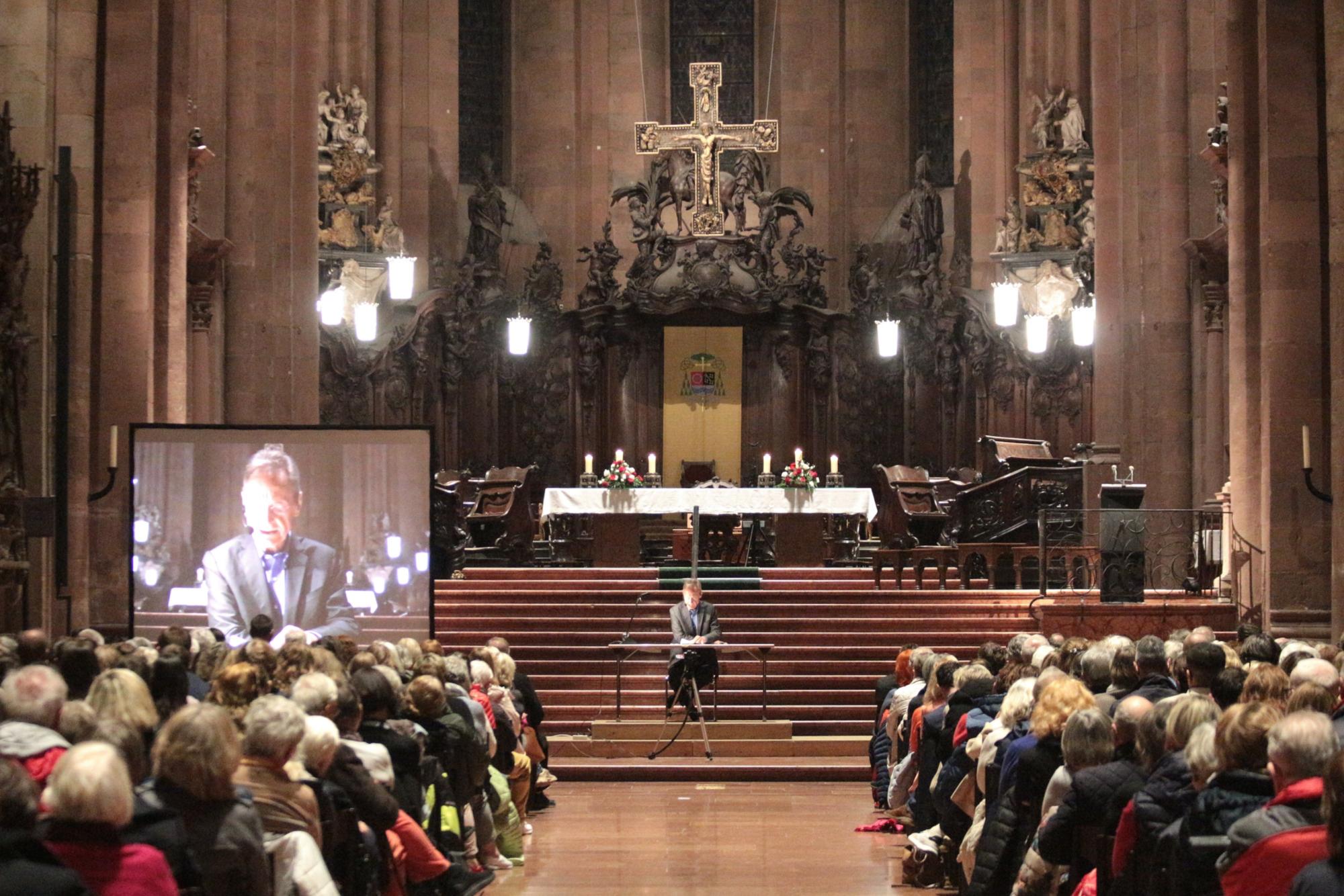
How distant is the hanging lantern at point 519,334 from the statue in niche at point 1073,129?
7920mm

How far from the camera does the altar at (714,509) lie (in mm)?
22125

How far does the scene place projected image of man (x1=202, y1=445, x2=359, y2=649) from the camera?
595 inches

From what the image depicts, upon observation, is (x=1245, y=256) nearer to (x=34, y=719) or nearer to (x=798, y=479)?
(x=798, y=479)

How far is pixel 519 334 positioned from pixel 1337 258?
1641 cm

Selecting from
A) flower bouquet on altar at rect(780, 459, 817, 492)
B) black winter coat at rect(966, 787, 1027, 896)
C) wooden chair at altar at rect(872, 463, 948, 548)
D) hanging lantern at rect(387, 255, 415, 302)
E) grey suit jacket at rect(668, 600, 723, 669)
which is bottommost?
black winter coat at rect(966, 787, 1027, 896)

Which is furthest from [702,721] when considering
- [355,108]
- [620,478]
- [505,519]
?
[355,108]

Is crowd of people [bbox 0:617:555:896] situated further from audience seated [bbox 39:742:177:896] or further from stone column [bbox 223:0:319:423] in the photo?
stone column [bbox 223:0:319:423]

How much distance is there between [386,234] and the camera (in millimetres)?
30125

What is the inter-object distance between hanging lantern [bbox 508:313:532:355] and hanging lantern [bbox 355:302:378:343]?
1990 millimetres

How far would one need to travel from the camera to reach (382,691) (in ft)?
27.6

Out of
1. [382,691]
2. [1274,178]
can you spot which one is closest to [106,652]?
[382,691]

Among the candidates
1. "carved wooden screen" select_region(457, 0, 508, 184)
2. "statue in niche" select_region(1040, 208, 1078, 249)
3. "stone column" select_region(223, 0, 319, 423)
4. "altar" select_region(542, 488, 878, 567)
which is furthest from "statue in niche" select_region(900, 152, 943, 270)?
"stone column" select_region(223, 0, 319, 423)

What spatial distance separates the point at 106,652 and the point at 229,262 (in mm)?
14492

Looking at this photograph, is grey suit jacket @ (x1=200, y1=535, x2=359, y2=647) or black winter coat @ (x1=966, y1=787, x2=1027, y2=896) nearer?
black winter coat @ (x1=966, y1=787, x2=1027, y2=896)
